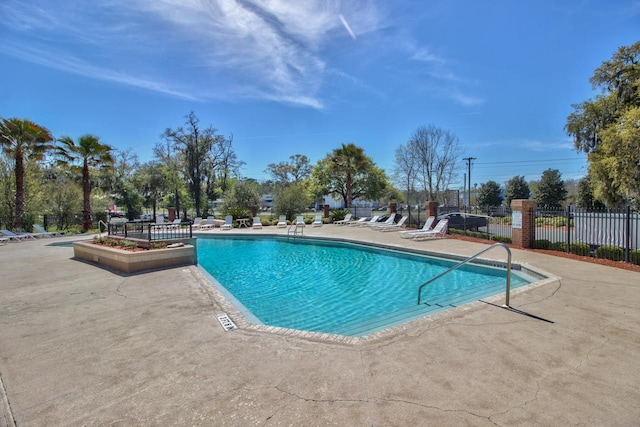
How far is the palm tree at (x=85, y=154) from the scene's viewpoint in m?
18.5

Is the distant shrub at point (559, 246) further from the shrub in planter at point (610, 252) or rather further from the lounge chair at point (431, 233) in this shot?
the lounge chair at point (431, 233)

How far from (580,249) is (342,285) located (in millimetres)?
7208

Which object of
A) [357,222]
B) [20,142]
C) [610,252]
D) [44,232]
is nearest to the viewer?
[610,252]

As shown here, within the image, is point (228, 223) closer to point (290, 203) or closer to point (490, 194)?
point (290, 203)

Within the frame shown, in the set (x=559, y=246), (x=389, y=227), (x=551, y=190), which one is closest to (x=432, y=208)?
(x=389, y=227)

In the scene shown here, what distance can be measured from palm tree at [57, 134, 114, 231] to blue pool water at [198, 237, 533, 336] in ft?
37.3

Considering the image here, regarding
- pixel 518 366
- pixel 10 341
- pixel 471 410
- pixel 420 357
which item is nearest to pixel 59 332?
pixel 10 341

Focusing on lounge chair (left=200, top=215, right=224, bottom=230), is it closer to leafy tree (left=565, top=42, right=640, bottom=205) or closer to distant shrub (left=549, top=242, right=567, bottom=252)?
distant shrub (left=549, top=242, right=567, bottom=252)

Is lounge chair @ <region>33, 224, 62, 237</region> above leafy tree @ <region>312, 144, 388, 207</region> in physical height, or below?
below

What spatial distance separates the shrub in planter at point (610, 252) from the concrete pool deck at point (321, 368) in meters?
3.89

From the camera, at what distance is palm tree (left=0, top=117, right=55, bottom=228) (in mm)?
16109

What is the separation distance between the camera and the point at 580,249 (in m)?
9.25

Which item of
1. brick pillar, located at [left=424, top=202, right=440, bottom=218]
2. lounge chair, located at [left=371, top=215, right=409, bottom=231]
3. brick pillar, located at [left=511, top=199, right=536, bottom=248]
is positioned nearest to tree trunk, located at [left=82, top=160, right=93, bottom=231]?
lounge chair, located at [left=371, top=215, right=409, bottom=231]

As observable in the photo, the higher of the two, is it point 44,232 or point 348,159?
point 348,159
